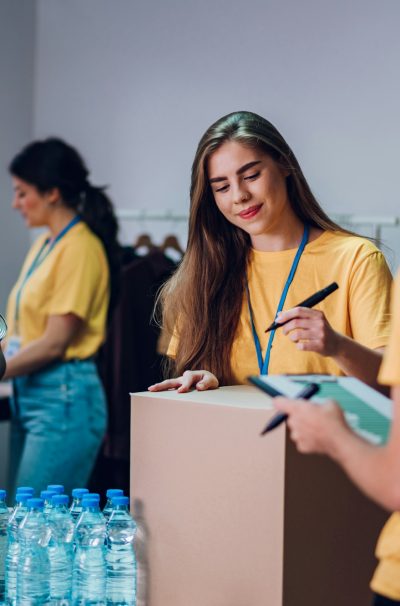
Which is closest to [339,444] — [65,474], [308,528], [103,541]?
[308,528]

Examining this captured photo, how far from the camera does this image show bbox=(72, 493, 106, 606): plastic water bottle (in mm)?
1340

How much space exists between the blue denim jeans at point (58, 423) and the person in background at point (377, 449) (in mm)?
1750

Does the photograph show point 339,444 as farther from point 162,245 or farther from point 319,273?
point 162,245

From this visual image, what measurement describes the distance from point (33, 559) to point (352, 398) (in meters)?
0.61

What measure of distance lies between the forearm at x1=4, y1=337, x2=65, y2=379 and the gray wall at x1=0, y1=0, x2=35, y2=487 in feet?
4.88

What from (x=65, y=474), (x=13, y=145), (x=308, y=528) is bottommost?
(x=65, y=474)

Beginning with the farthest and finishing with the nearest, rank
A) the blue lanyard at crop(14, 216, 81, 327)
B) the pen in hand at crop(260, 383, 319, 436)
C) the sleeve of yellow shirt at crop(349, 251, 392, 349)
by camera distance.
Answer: the blue lanyard at crop(14, 216, 81, 327) → the sleeve of yellow shirt at crop(349, 251, 392, 349) → the pen in hand at crop(260, 383, 319, 436)

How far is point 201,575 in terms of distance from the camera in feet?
4.29

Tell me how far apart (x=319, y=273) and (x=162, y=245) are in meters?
1.79

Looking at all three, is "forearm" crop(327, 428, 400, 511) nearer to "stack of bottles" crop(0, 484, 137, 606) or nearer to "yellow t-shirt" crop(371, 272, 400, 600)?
"yellow t-shirt" crop(371, 272, 400, 600)

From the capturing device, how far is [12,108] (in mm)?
4172

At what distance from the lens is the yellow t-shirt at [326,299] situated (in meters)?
1.61

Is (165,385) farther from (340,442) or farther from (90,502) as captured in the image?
(340,442)

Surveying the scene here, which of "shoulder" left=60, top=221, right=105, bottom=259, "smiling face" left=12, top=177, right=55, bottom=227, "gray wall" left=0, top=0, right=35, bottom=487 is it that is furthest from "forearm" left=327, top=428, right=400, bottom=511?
"gray wall" left=0, top=0, right=35, bottom=487
